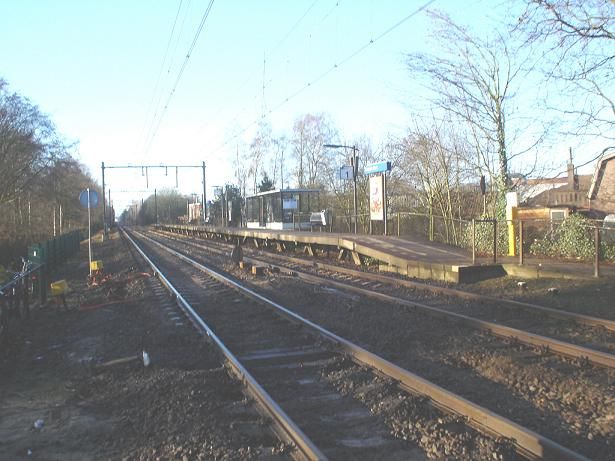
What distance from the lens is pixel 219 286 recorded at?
14844 mm

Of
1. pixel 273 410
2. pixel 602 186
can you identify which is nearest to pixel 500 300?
pixel 273 410

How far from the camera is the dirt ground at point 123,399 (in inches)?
178

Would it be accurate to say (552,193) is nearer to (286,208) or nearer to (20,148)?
(286,208)

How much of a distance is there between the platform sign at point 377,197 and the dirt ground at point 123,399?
43.5 ft

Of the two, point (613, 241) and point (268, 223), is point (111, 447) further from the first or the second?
point (268, 223)

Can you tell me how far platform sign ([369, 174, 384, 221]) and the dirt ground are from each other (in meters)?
13.3

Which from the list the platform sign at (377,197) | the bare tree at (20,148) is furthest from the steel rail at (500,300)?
the bare tree at (20,148)

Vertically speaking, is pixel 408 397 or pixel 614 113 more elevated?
pixel 614 113

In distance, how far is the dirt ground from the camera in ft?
14.8

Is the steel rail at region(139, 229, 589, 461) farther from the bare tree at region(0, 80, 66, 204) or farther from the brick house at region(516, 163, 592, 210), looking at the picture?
the bare tree at region(0, 80, 66, 204)

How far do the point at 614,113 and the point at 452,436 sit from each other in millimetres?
11620

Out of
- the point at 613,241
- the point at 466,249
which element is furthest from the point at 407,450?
the point at 466,249

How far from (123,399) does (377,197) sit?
694 inches

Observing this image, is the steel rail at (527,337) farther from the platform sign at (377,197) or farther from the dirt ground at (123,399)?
the platform sign at (377,197)
